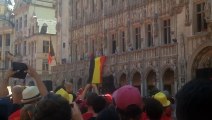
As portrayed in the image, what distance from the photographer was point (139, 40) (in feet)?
95.0

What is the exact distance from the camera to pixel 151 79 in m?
26.9

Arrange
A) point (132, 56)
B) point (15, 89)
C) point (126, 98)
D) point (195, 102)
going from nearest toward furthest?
point (195, 102) < point (126, 98) < point (15, 89) < point (132, 56)

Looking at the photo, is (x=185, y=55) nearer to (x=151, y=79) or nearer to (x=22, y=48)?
(x=151, y=79)

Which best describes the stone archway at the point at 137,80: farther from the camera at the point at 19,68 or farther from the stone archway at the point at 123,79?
the camera at the point at 19,68

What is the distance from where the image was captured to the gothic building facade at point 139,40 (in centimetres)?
2305

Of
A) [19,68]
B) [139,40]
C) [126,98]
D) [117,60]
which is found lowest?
[126,98]

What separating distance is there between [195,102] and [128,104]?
1907 millimetres

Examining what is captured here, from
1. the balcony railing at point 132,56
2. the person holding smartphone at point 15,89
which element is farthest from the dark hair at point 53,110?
the balcony railing at point 132,56

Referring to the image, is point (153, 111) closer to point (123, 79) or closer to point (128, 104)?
point (128, 104)

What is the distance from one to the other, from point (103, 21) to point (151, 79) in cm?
805

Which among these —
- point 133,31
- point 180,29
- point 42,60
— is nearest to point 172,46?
point 180,29

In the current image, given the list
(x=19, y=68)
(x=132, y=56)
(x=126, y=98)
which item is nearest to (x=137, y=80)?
(x=132, y=56)

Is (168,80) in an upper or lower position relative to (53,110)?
lower

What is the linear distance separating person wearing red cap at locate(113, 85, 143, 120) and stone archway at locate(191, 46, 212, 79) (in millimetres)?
17843
